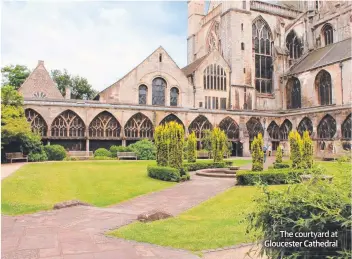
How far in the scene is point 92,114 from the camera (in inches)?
1318

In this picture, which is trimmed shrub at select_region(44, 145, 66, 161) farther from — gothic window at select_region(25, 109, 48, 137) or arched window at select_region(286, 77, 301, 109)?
arched window at select_region(286, 77, 301, 109)

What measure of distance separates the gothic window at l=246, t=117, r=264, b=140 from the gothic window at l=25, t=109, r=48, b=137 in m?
22.6

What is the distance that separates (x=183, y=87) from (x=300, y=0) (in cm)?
3172

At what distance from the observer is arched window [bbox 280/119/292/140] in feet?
135

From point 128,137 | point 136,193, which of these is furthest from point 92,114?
point 136,193

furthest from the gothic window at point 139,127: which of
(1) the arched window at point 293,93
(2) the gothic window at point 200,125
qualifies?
(1) the arched window at point 293,93

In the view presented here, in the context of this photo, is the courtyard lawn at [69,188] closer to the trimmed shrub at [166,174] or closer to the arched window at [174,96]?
the trimmed shrub at [166,174]

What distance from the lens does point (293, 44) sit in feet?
176

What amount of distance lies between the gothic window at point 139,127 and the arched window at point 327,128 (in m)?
17.5

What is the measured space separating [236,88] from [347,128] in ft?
56.0

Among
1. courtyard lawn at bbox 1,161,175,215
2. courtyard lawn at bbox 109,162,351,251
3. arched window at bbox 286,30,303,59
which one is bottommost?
courtyard lawn at bbox 109,162,351,251

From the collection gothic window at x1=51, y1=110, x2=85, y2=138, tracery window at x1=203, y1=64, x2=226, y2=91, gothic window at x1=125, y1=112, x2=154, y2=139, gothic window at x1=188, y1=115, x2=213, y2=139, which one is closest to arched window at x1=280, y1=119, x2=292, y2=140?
tracery window at x1=203, y1=64, x2=226, y2=91

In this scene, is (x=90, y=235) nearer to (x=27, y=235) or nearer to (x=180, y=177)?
(x=27, y=235)

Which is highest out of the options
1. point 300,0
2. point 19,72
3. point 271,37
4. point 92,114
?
point 300,0
